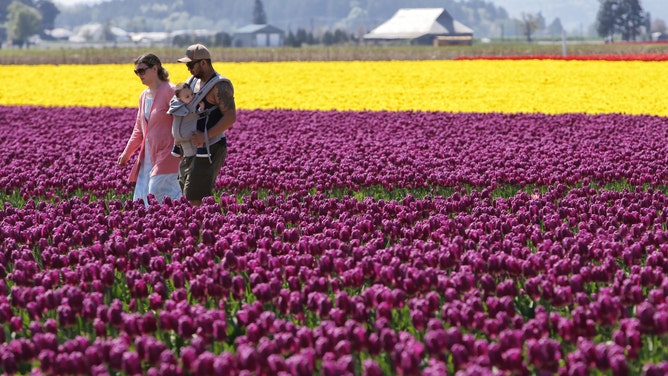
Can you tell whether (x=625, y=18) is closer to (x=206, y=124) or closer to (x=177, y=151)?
(x=177, y=151)

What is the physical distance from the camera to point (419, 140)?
1942cm

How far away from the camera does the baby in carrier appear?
1029cm

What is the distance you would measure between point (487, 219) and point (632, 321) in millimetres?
3626

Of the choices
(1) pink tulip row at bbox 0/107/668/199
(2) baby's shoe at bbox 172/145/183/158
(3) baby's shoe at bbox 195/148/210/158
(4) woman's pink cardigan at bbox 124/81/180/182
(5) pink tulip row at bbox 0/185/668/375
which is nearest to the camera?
(5) pink tulip row at bbox 0/185/668/375

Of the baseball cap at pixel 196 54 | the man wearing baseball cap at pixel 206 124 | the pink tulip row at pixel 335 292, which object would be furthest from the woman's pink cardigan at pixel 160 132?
the pink tulip row at pixel 335 292

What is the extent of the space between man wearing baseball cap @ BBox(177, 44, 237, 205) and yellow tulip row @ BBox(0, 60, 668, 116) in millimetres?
18057

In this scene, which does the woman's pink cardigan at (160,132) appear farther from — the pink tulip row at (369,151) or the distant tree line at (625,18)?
the distant tree line at (625,18)

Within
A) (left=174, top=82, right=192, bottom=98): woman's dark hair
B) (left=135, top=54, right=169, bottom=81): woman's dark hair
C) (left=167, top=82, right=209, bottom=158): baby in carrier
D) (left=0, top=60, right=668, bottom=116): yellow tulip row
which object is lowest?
(left=0, top=60, right=668, bottom=116): yellow tulip row

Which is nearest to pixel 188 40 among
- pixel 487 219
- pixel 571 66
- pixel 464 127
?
pixel 571 66

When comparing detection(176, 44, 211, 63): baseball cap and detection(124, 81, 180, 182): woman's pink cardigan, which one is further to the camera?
detection(124, 81, 180, 182): woman's pink cardigan

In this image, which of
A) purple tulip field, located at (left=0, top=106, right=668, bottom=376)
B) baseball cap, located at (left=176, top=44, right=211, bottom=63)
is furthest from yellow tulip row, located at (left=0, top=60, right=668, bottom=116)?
baseball cap, located at (left=176, top=44, right=211, bottom=63)

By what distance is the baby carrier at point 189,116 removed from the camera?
10.4 m

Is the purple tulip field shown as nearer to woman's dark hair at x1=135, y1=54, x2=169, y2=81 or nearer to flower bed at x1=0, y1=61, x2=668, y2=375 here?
flower bed at x1=0, y1=61, x2=668, y2=375

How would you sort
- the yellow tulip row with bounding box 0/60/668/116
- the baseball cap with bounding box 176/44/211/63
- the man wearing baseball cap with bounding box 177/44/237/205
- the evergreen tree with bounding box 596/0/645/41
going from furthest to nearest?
1. the evergreen tree with bounding box 596/0/645/41
2. the yellow tulip row with bounding box 0/60/668/116
3. the man wearing baseball cap with bounding box 177/44/237/205
4. the baseball cap with bounding box 176/44/211/63
